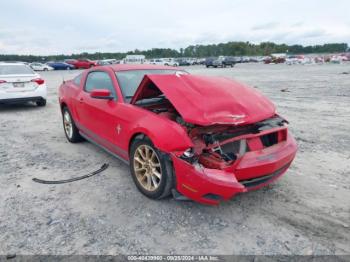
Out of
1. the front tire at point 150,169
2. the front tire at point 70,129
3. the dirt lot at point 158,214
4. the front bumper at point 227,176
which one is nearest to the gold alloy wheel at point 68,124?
the front tire at point 70,129

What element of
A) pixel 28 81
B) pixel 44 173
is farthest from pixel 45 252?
pixel 28 81

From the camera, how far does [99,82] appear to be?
14.9ft

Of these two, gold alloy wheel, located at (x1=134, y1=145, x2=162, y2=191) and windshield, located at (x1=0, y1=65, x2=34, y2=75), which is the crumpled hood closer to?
gold alloy wheel, located at (x1=134, y1=145, x2=162, y2=191)

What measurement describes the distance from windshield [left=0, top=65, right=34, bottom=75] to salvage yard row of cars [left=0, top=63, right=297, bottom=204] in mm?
6167

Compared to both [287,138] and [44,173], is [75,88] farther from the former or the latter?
[287,138]

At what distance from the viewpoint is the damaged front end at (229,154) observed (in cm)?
274

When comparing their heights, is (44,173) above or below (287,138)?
below

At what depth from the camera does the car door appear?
3889mm

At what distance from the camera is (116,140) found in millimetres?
3818

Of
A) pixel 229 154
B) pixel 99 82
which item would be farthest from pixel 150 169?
pixel 99 82

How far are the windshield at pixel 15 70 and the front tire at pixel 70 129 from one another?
4.27m

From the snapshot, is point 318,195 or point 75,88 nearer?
point 318,195

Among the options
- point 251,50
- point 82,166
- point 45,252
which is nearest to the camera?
point 45,252

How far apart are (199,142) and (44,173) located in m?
2.52
